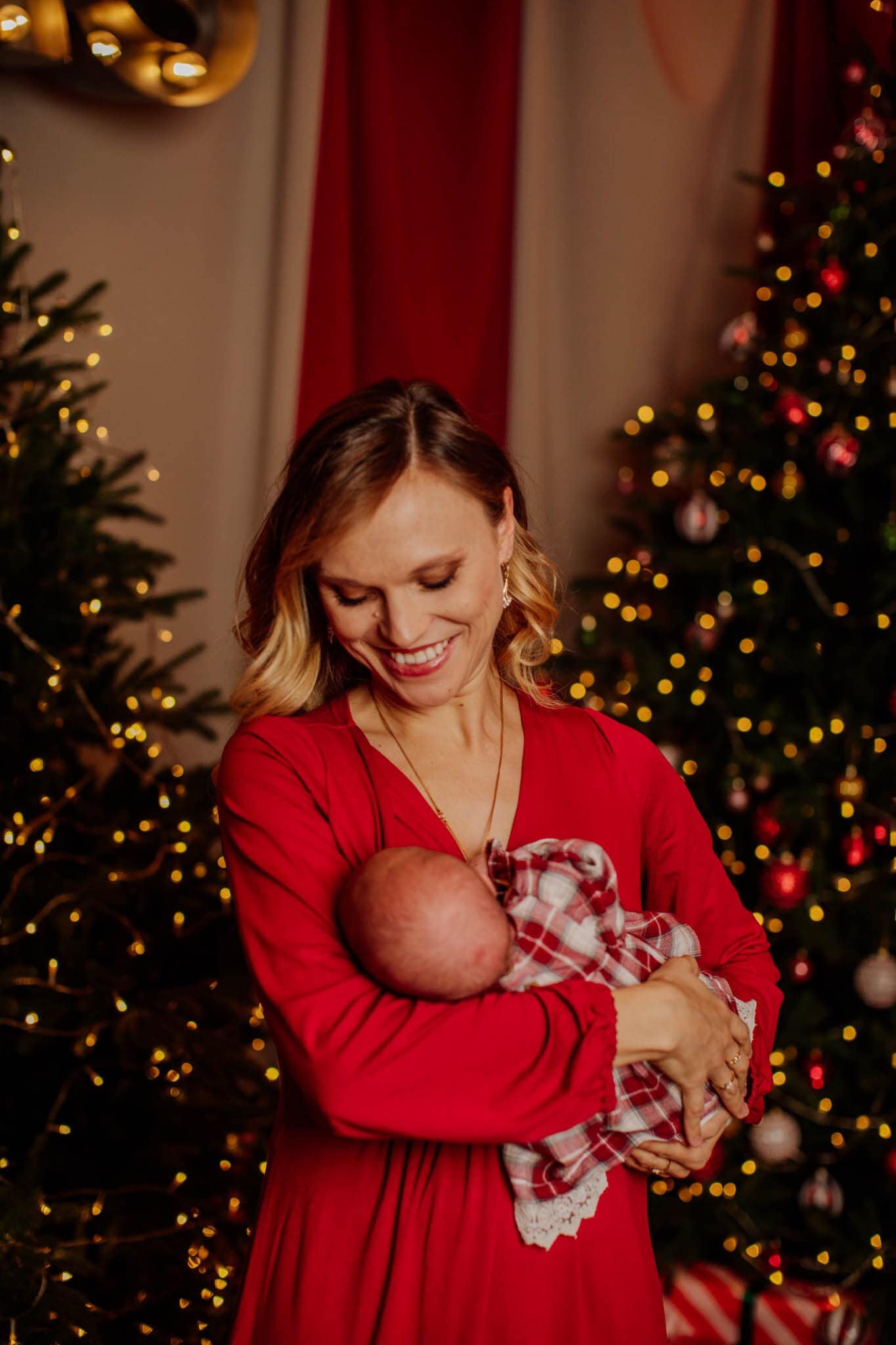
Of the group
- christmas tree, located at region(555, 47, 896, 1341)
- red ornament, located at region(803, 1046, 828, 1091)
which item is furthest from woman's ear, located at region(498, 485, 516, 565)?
red ornament, located at region(803, 1046, 828, 1091)

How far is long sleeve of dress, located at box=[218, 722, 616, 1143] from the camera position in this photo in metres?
1.28

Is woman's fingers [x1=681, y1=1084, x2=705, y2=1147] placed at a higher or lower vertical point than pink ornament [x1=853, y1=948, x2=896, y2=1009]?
higher

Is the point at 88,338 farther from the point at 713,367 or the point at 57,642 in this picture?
the point at 713,367

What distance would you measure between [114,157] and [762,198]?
1.99m

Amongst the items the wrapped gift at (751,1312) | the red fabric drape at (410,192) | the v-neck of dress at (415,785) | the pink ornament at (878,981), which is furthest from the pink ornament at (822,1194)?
the red fabric drape at (410,192)

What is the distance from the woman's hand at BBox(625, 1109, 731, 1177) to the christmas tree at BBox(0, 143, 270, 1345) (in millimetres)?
1418

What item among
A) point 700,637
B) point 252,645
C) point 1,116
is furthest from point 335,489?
point 1,116

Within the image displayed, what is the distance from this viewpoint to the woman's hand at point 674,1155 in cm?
147

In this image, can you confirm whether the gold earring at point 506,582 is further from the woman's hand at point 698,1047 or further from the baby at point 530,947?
the woman's hand at point 698,1047

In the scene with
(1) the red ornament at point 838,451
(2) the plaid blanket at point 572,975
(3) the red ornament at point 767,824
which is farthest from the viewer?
(3) the red ornament at point 767,824

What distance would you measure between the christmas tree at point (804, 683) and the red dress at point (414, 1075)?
1.42 m

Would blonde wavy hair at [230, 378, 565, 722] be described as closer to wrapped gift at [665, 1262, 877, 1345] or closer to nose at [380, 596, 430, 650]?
nose at [380, 596, 430, 650]

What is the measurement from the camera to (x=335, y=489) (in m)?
1.50

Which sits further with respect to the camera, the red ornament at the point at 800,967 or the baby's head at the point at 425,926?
the red ornament at the point at 800,967
